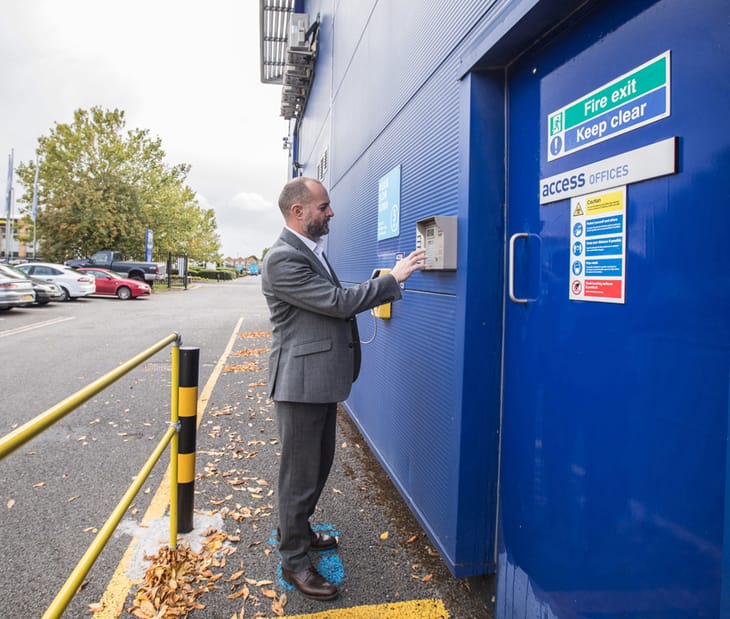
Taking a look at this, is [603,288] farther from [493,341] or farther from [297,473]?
[297,473]

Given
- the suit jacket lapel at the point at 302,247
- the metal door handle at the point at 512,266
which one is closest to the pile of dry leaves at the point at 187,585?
the suit jacket lapel at the point at 302,247

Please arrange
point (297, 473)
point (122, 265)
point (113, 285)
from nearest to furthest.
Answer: point (297, 473)
point (113, 285)
point (122, 265)

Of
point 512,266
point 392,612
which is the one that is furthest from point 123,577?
point 512,266

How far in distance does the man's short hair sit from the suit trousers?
1.01 metres

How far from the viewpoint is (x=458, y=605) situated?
2.54 metres

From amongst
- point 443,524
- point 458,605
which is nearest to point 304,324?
point 443,524

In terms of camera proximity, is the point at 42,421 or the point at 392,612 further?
the point at 392,612

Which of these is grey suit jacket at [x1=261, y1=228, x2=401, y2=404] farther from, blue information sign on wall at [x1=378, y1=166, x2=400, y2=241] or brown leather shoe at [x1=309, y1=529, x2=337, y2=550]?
blue information sign on wall at [x1=378, y1=166, x2=400, y2=241]

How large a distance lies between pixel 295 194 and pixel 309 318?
0.65 m

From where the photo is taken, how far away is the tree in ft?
102

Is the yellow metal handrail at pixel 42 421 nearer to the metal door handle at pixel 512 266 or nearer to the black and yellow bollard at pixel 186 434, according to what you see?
the black and yellow bollard at pixel 186 434

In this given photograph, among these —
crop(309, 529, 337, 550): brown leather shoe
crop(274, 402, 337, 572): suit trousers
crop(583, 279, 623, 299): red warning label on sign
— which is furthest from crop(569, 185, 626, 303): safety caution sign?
crop(309, 529, 337, 550): brown leather shoe

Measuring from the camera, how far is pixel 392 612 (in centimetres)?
246

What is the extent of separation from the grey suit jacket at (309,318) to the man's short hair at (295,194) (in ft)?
0.48
